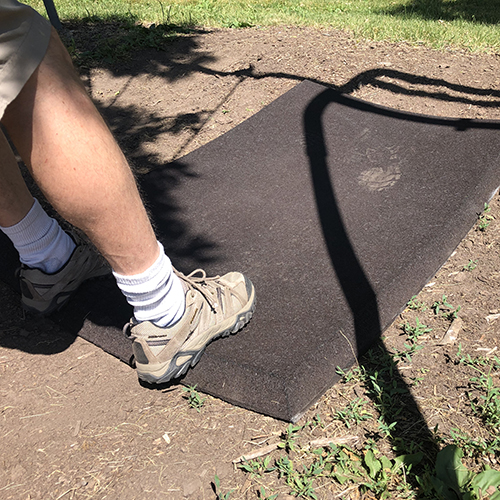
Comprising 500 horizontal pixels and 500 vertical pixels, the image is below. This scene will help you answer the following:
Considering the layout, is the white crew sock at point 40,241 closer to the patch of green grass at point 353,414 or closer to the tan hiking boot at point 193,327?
the tan hiking boot at point 193,327

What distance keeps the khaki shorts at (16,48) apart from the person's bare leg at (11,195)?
0.74 m

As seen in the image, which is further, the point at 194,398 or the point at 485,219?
the point at 485,219

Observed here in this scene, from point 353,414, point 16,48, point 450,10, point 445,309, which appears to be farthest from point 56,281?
point 450,10

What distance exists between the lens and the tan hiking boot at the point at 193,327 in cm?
167

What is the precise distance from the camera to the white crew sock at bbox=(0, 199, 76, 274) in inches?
77.4

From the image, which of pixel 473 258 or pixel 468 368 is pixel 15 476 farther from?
pixel 473 258

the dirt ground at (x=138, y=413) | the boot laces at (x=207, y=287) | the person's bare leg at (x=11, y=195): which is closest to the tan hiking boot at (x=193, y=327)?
the boot laces at (x=207, y=287)

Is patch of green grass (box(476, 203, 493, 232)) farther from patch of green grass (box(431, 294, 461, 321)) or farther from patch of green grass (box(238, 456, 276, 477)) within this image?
patch of green grass (box(238, 456, 276, 477))

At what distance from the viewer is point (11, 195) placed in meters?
1.92

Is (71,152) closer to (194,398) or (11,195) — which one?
(11,195)

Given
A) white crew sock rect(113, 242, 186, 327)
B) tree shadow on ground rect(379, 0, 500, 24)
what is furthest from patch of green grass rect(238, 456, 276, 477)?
tree shadow on ground rect(379, 0, 500, 24)

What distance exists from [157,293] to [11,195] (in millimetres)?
750

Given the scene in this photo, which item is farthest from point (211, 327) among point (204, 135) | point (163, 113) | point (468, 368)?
point (163, 113)

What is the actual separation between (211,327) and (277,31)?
13.7 ft
